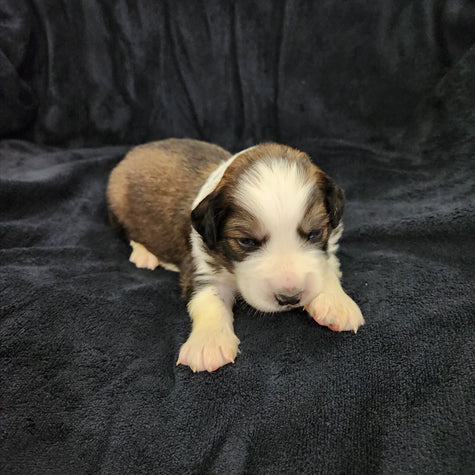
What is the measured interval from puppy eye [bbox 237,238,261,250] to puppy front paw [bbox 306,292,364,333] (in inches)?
17.8

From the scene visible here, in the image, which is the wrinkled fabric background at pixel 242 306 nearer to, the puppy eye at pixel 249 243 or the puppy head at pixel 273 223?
the puppy head at pixel 273 223

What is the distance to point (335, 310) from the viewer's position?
2.09 metres

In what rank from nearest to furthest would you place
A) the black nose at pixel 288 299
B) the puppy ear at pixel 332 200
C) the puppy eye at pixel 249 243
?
the black nose at pixel 288 299 → the puppy eye at pixel 249 243 → the puppy ear at pixel 332 200

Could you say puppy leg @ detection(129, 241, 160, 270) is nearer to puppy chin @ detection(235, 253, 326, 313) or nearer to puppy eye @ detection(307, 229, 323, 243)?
puppy chin @ detection(235, 253, 326, 313)

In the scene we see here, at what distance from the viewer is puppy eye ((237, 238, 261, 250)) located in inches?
80.7

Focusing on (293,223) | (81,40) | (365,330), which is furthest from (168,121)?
(365,330)

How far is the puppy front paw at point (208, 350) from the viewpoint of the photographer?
1932 mm

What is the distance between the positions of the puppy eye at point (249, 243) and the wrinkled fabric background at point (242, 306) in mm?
473

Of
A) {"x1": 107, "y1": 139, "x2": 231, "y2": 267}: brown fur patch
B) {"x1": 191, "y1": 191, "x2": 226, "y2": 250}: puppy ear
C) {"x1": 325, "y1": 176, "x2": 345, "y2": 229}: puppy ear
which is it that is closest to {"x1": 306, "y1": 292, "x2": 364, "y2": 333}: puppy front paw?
{"x1": 325, "y1": 176, "x2": 345, "y2": 229}: puppy ear

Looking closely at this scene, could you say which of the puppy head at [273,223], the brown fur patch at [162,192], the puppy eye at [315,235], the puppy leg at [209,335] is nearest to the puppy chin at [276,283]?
the puppy head at [273,223]

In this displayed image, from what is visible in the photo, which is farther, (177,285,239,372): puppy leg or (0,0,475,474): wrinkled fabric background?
(177,285,239,372): puppy leg

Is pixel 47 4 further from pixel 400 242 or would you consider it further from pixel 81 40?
pixel 400 242

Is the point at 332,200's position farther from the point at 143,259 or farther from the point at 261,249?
the point at 143,259

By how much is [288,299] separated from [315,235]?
0.43 m
